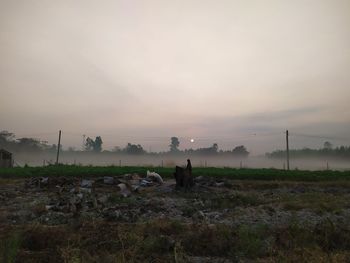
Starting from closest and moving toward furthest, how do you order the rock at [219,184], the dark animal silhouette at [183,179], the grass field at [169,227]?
the grass field at [169,227] < the dark animal silhouette at [183,179] < the rock at [219,184]

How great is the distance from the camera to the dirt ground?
23.0 ft

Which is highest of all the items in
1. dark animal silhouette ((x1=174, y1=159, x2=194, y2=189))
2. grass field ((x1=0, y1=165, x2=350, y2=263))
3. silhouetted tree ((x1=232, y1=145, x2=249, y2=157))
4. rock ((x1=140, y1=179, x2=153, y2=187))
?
silhouetted tree ((x1=232, y1=145, x2=249, y2=157))

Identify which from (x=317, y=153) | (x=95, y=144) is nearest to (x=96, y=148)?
(x=95, y=144)

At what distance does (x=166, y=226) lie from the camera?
379 inches

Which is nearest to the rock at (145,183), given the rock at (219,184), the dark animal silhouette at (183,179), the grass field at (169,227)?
the grass field at (169,227)

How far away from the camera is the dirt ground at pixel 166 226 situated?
23.0ft

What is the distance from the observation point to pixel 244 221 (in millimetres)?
11094

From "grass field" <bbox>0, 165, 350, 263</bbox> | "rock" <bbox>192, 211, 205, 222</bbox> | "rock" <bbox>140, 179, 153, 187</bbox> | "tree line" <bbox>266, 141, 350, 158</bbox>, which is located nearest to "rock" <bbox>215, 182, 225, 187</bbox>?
"grass field" <bbox>0, 165, 350, 263</bbox>

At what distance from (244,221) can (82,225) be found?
4.87m

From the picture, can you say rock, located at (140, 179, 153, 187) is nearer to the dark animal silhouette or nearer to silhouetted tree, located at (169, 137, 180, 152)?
the dark animal silhouette

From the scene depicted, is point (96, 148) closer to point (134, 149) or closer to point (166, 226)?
point (134, 149)

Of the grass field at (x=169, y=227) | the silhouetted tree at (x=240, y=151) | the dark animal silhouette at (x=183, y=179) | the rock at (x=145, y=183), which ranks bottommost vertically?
the grass field at (x=169, y=227)

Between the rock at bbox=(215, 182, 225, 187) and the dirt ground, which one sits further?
the rock at bbox=(215, 182, 225, 187)

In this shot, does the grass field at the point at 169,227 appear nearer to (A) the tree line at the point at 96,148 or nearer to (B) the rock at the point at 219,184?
(B) the rock at the point at 219,184
